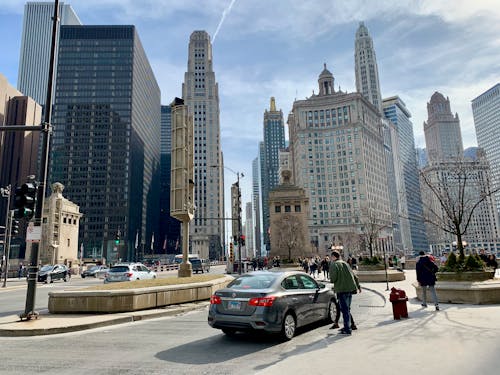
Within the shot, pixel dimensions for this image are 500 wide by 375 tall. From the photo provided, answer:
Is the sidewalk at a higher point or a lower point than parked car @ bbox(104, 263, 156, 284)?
lower

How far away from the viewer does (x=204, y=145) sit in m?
159

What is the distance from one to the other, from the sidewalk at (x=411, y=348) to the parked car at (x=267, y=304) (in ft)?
2.53

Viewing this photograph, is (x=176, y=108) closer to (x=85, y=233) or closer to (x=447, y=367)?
(x=447, y=367)

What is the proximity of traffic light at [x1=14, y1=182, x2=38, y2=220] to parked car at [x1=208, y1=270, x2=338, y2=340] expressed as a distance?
668cm

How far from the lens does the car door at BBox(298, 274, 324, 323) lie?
30.0 feet

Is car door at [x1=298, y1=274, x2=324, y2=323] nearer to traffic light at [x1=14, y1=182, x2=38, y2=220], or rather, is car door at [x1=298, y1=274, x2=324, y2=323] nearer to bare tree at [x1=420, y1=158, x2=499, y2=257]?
bare tree at [x1=420, y1=158, x2=499, y2=257]

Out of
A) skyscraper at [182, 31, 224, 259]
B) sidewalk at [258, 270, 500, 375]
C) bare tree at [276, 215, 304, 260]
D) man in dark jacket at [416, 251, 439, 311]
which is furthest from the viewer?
skyscraper at [182, 31, 224, 259]

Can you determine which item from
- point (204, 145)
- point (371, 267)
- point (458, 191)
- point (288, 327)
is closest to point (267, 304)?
Result: point (288, 327)

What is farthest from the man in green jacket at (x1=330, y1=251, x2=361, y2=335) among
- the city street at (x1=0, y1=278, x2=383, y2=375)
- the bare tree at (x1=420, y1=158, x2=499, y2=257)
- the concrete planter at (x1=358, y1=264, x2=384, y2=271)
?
the concrete planter at (x1=358, y1=264, x2=384, y2=271)

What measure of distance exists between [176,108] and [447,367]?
21237 millimetres

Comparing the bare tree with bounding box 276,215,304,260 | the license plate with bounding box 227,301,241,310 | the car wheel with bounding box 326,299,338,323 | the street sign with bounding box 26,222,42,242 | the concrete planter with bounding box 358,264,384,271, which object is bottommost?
the car wheel with bounding box 326,299,338,323

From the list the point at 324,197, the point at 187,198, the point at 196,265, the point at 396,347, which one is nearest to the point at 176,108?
the point at 187,198

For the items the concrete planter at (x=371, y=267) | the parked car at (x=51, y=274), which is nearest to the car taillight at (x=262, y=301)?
the concrete planter at (x=371, y=267)

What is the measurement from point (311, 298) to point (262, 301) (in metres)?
2.02
